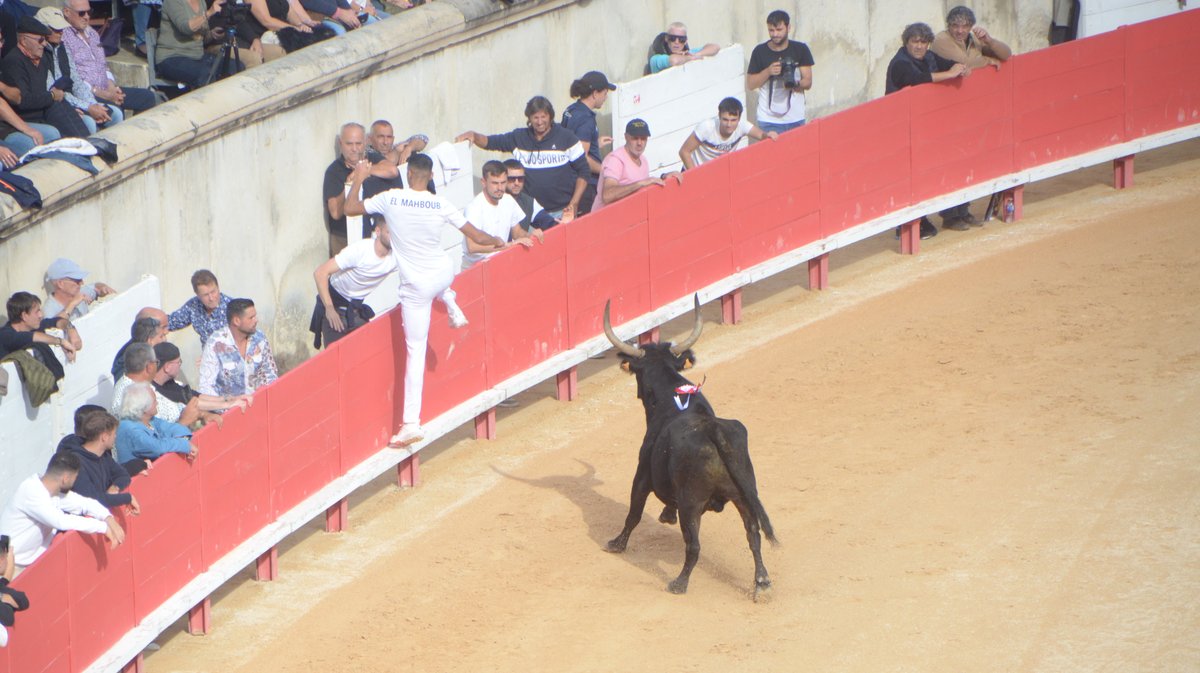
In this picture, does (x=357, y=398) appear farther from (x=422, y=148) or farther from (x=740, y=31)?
(x=740, y=31)

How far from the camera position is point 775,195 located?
629 inches

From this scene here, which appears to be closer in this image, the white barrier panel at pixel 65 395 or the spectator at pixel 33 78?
the white barrier panel at pixel 65 395

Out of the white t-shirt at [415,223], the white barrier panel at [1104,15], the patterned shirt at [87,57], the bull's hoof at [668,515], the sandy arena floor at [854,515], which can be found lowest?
the sandy arena floor at [854,515]

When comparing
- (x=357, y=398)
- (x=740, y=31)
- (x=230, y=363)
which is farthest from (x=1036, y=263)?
(x=230, y=363)

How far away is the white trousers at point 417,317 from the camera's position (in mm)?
12398

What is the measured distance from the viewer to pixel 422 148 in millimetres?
14867

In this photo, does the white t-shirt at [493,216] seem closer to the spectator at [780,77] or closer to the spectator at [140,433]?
the spectator at [140,433]

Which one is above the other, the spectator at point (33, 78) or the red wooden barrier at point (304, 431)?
the spectator at point (33, 78)

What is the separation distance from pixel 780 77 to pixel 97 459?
333 inches

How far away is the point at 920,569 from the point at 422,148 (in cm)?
560

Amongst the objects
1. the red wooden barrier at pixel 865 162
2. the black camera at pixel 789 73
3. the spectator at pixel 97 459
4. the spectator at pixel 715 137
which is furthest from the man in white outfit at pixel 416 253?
the black camera at pixel 789 73

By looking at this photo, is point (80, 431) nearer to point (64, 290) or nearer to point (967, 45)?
point (64, 290)

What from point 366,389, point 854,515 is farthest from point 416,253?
point 854,515

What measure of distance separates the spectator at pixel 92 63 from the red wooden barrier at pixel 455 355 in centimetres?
312
